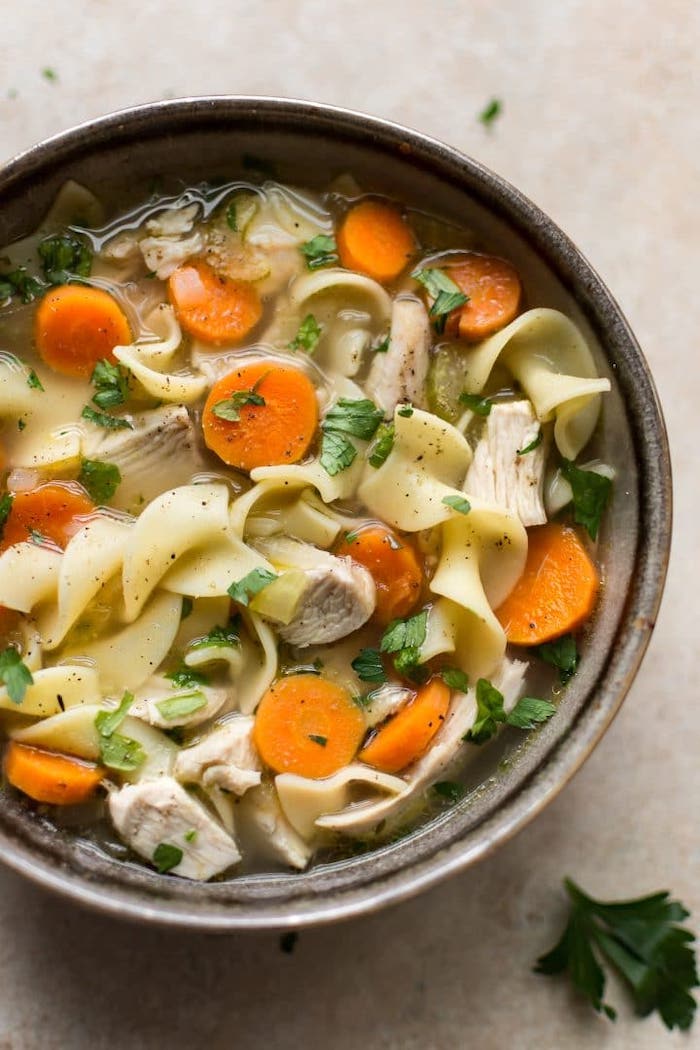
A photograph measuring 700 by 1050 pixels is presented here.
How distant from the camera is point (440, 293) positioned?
141 inches

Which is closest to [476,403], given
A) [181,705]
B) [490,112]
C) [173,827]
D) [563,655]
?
[563,655]

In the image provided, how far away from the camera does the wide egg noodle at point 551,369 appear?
Answer: 3453 mm

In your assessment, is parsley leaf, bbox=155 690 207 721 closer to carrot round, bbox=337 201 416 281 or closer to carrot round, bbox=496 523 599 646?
carrot round, bbox=496 523 599 646

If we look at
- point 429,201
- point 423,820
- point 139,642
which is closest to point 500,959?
point 423,820

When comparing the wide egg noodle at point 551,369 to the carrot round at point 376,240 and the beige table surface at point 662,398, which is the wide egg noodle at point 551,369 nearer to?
the carrot round at point 376,240

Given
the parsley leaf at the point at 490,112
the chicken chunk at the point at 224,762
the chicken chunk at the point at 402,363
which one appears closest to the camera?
the chicken chunk at the point at 224,762

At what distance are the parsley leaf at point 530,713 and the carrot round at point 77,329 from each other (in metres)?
1.83

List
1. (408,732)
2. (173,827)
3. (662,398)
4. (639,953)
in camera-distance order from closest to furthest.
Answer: (173,827), (408,732), (639,953), (662,398)

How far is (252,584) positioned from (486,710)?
2.90 feet

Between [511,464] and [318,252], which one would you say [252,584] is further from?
[318,252]

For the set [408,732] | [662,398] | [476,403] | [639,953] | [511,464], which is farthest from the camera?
[662,398]

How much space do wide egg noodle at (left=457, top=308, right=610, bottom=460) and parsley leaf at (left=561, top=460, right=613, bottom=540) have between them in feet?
0.34

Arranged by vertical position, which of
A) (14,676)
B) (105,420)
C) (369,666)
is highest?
(105,420)

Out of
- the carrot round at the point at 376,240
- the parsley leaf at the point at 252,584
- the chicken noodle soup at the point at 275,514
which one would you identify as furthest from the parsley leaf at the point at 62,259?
the parsley leaf at the point at 252,584
